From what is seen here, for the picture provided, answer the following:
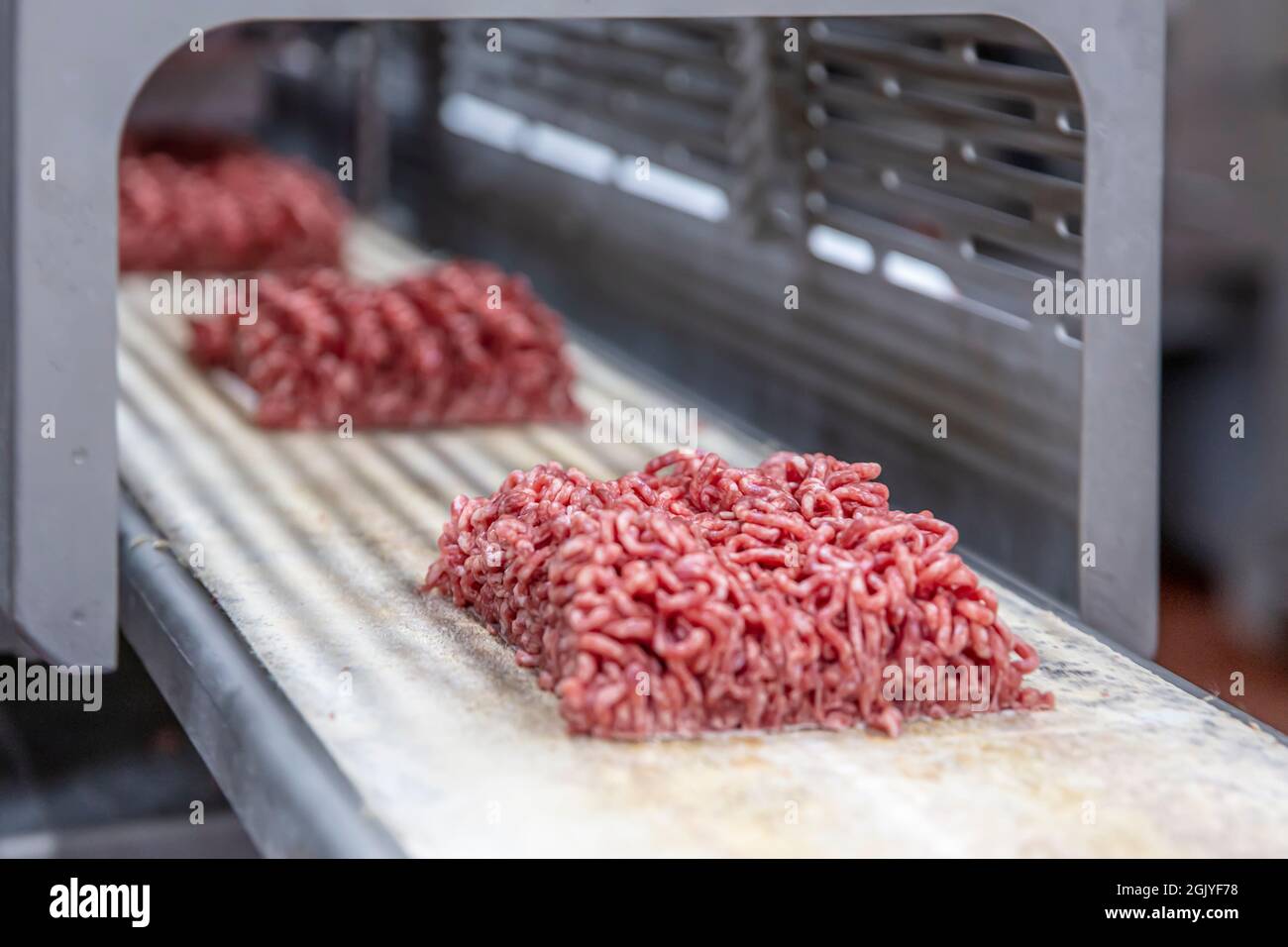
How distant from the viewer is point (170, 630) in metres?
3.34

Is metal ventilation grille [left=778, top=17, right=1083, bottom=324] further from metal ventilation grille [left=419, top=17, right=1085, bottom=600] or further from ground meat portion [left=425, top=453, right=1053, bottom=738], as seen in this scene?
ground meat portion [left=425, top=453, right=1053, bottom=738]

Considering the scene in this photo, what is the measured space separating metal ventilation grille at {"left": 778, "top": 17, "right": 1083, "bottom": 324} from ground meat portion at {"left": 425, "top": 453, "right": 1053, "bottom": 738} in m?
1.30

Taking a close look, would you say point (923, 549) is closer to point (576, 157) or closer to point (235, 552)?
point (235, 552)

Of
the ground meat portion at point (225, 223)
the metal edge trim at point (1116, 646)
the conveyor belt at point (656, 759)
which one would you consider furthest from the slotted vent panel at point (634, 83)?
the conveyor belt at point (656, 759)

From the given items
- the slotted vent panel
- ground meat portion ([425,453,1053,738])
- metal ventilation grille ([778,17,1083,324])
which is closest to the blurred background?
the slotted vent panel

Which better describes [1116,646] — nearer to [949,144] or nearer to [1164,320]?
[949,144]

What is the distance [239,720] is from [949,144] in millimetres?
2599

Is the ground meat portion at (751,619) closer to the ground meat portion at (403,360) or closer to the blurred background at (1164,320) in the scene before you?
the blurred background at (1164,320)

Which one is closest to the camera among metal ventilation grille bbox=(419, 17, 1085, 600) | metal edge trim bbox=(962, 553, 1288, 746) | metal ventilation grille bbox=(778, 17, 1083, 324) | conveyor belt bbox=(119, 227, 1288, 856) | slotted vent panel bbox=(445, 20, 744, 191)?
conveyor belt bbox=(119, 227, 1288, 856)

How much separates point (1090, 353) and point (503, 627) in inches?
52.1

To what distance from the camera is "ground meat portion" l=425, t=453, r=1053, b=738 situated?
2766 millimetres

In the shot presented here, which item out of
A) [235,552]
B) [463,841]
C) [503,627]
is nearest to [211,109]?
[235,552]

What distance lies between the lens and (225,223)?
22.7 ft

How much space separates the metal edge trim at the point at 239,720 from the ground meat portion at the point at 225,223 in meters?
3.22
